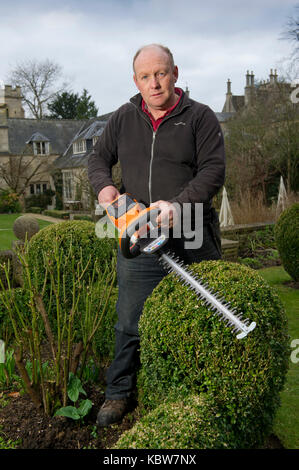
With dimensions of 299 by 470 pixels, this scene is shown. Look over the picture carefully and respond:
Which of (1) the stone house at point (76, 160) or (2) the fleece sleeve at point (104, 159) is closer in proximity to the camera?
(2) the fleece sleeve at point (104, 159)

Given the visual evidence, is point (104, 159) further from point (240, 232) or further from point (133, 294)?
point (240, 232)

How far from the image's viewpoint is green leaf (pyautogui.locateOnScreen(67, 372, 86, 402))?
2.87 meters

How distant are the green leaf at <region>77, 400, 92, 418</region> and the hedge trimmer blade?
1.00 metres

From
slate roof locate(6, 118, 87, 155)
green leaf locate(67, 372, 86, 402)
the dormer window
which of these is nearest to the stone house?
the dormer window

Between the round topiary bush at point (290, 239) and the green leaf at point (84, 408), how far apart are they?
5111mm

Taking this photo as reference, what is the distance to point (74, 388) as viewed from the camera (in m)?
2.93

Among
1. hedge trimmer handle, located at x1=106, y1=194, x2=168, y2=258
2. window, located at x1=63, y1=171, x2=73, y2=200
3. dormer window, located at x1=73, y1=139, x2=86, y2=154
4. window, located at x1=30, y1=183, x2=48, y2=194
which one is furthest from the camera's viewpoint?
window, located at x1=30, y1=183, x2=48, y2=194

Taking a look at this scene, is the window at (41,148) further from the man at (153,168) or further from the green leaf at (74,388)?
the green leaf at (74,388)

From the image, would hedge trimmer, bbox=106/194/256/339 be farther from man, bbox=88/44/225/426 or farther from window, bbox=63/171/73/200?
window, bbox=63/171/73/200

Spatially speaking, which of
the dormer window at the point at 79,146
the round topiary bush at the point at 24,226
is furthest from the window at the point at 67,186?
the round topiary bush at the point at 24,226

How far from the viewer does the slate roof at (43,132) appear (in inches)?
1401

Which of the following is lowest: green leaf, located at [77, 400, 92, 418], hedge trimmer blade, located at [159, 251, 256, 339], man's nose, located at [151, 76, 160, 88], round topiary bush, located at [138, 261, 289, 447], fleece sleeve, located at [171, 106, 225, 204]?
green leaf, located at [77, 400, 92, 418]
